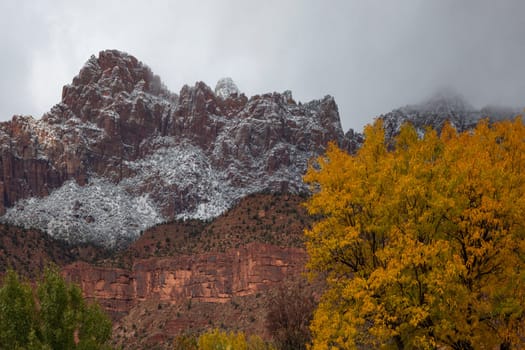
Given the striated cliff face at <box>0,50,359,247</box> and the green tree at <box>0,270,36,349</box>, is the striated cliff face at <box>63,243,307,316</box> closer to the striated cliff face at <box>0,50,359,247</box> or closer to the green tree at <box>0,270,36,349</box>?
the striated cliff face at <box>0,50,359,247</box>

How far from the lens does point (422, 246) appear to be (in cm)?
1639

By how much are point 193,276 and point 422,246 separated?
80335 millimetres

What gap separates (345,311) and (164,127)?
184 meters

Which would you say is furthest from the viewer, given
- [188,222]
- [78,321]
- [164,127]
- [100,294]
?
[164,127]

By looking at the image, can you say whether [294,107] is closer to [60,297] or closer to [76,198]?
[76,198]

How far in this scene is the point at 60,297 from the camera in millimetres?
18922

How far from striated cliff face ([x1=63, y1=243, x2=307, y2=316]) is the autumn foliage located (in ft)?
196

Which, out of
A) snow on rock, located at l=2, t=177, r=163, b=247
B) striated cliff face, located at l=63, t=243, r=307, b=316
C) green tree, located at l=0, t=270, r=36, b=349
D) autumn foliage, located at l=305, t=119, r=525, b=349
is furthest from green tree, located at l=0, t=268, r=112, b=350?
snow on rock, located at l=2, t=177, r=163, b=247

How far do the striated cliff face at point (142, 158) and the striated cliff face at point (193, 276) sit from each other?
40208 mm

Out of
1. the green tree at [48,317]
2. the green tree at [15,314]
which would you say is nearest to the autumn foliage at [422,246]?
the green tree at [48,317]

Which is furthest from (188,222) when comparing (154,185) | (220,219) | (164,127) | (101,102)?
(101,102)

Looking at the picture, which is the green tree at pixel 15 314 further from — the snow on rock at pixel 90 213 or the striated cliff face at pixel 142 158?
the striated cliff face at pixel 142 158

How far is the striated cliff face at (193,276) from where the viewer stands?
275 ft

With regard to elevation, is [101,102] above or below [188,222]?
above
